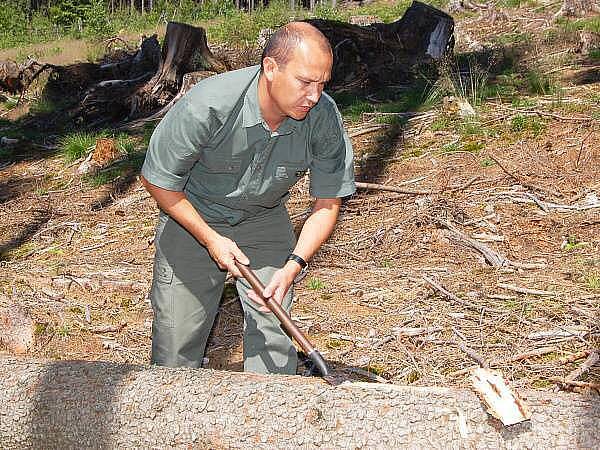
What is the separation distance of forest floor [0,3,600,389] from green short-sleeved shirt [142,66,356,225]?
4.46 ft

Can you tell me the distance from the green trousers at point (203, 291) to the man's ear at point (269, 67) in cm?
83

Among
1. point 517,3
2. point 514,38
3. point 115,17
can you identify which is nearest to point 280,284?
point 514,38

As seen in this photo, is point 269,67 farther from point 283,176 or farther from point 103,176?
point 103,176

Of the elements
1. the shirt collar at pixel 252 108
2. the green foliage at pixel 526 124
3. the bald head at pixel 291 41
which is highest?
the bald head at pixel 291 41

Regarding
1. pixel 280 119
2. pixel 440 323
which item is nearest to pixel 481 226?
pixel 440 323

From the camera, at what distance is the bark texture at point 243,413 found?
7.43 ft

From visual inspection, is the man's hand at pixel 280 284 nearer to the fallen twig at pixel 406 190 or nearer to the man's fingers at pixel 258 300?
the man's fingers at pixel 258 300

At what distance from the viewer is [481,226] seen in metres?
5.77

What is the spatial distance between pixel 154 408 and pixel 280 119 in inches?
49.5

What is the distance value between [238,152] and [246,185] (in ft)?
0.54

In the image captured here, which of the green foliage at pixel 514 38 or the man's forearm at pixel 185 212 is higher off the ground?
the man's forearm at pixel 185 212

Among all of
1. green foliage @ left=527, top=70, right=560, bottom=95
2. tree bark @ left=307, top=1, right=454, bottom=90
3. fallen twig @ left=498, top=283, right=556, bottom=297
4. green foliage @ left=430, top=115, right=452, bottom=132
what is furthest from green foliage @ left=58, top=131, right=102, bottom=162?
fallen twig @ left=498, top=283, right=556, bottom=297

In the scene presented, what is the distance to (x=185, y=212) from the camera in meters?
3.11

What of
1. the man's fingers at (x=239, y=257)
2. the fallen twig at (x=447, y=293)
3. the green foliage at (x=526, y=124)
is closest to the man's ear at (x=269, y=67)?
the man's fingers at (x=239, y=257)
